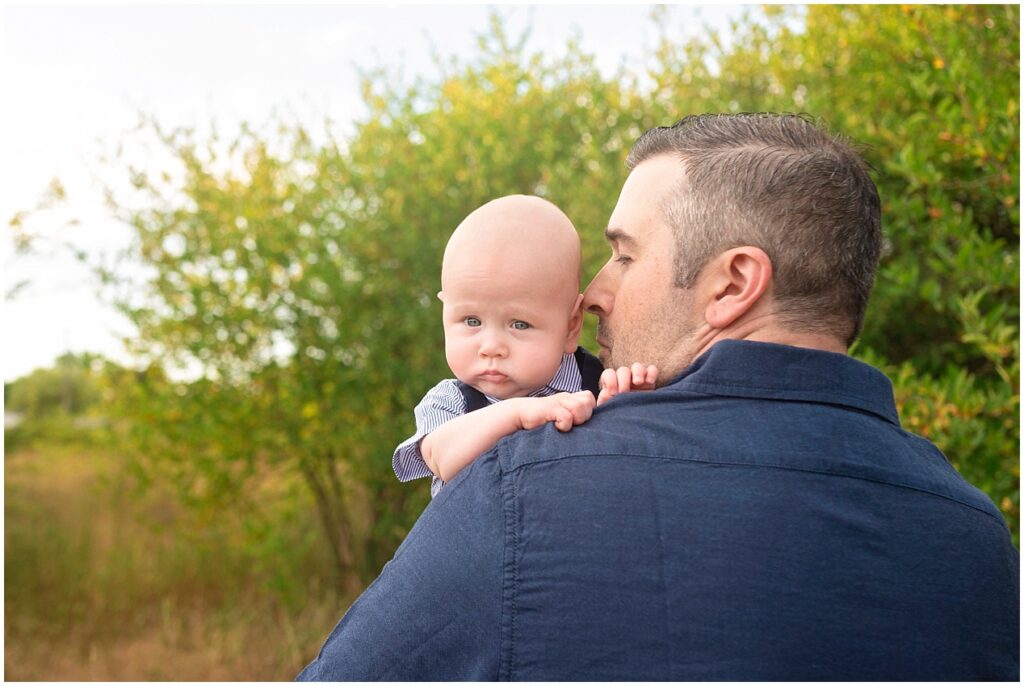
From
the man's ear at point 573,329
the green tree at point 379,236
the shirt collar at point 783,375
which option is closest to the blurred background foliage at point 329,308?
the green tree at point 379,236

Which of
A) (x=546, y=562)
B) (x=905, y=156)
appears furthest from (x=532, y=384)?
(x=905, y=156)

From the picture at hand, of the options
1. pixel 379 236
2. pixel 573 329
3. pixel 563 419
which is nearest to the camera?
pixel 563 419

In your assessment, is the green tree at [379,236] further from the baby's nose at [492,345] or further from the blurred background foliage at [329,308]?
the baby's nose at [492,345]

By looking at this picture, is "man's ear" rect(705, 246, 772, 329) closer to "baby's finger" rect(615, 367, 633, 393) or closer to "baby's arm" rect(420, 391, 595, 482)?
"baby's finger" rect(615, 367, 633, 393)

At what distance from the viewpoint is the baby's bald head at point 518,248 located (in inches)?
81.0

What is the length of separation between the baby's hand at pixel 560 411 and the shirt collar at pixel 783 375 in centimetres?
15

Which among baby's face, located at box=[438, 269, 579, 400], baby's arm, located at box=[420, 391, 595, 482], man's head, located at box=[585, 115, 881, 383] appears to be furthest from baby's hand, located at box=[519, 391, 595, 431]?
baby's face, located at box=[438, 269, 579, 400]

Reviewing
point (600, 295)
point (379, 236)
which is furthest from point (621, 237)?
point (379, 236)

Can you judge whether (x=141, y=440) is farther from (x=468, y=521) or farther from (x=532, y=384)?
(x=468, y=521)

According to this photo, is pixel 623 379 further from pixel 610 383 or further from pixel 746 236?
pixel 746 236

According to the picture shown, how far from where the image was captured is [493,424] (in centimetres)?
169

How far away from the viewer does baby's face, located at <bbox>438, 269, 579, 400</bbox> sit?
2.06 m

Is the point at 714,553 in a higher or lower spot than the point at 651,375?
lower

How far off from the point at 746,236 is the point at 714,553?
0.62m
